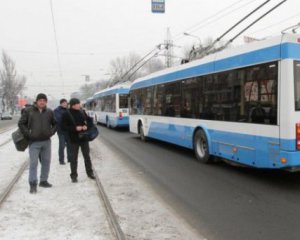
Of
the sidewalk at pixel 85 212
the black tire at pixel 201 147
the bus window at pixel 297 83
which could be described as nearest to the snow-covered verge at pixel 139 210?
the sidewalk at pixel 85 212

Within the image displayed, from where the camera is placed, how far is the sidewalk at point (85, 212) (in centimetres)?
464

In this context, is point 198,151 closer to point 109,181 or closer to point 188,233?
point 109,181

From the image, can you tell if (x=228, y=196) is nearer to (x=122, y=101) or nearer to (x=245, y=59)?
(x=245, y=59)

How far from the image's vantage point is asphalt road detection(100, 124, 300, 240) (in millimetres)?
4840

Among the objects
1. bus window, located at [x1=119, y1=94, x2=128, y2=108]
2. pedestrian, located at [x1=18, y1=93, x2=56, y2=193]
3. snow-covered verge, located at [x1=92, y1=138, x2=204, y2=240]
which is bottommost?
snow-covered verge, located at [x1=92, y1=138, x2=204, y2=240]

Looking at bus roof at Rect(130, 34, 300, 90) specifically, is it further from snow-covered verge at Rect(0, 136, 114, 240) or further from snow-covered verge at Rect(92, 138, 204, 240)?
snow-covered verge at Rect(0, 136, 114, 240)

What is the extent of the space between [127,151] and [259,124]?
21.1 feet

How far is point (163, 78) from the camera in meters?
12.8

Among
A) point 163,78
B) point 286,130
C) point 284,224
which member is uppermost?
point 163,78

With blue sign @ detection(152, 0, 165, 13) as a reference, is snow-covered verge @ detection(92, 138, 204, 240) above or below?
below

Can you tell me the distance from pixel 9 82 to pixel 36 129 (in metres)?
80.7

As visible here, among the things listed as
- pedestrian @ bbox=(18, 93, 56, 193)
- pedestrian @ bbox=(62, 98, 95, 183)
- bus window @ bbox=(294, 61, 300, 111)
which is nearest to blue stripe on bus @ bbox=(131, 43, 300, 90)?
bus window @ bbox=(294, 61, 300, 111)

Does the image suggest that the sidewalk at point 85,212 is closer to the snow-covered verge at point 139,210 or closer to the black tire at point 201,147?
the snow-covered verge at point 139,210

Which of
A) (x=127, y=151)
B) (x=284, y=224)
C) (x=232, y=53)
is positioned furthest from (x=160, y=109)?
(x=284, y=224)
